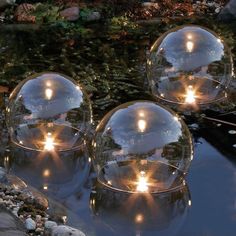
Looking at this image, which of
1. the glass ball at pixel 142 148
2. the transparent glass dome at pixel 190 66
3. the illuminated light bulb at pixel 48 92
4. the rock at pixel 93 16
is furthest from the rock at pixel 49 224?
the rock at pixel 93 16

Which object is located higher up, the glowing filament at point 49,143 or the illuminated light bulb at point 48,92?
the illuminated light bulb at point 48,92

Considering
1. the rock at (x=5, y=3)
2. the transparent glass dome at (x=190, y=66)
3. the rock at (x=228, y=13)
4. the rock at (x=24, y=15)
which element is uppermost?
the rock at (x=5, y=3)

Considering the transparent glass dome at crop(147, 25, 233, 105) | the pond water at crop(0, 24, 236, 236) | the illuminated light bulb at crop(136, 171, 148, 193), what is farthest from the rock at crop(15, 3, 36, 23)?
the illuminated light bulb at crop(136, 171, 148, 193)

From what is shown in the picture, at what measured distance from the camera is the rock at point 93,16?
50.0 ft

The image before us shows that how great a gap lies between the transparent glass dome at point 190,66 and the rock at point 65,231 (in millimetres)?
3892

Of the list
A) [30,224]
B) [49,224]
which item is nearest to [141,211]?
[49,224]

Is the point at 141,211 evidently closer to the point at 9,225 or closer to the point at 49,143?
the point at 9,225

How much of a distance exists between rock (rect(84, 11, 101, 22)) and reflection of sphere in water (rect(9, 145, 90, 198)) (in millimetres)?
7920

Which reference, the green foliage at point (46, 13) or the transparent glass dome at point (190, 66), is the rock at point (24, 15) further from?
the transparent glass dome at point (190, 66)

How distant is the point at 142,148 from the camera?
6309 millimetres

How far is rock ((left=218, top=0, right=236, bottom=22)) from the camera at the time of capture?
50.6ft

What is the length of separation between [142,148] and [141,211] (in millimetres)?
597

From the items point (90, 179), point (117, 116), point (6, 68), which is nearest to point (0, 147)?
point (90, 179)

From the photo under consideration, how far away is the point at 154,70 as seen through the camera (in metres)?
9.27
